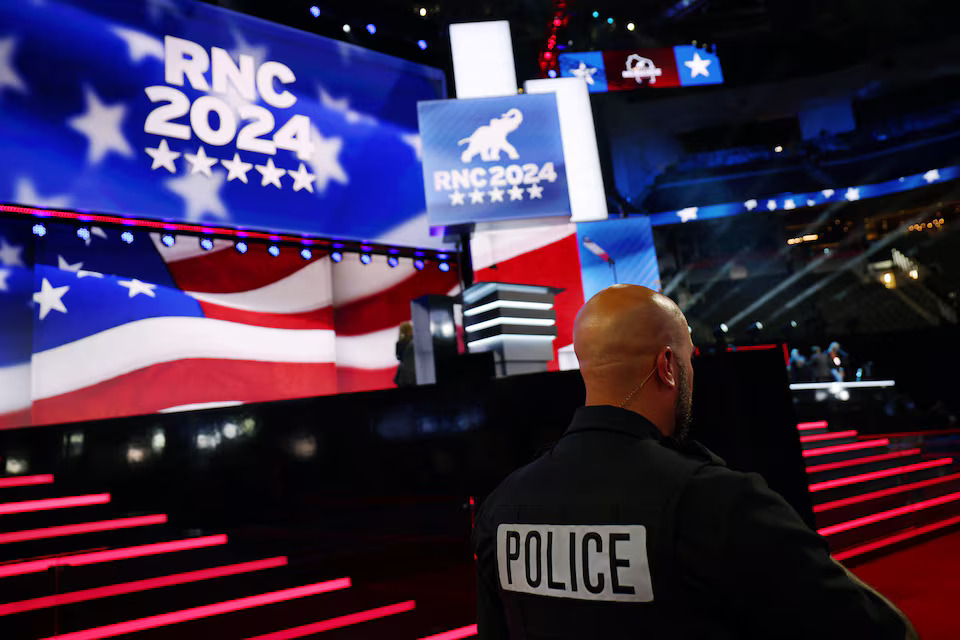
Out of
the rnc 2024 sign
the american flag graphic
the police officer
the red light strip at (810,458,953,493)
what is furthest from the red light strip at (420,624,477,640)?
the american flag graphic

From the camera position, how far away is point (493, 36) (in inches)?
352

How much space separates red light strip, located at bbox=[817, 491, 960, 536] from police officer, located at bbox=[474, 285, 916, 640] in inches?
170

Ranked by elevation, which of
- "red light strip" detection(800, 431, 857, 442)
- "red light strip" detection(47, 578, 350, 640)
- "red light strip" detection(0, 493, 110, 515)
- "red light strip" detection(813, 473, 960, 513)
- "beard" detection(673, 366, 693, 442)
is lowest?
"red light strip" detection(813, 473, 960, 513)

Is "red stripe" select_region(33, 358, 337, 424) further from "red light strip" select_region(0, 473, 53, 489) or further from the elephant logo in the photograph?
the elephant logo

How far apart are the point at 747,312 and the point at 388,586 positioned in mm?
16203

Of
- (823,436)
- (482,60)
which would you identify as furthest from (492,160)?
(823,436)

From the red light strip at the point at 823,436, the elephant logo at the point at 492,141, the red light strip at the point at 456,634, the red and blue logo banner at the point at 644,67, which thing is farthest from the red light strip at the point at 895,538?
the red and blue logo banner at the point at 644,67

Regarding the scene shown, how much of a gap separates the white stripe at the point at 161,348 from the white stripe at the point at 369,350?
26 centimetres

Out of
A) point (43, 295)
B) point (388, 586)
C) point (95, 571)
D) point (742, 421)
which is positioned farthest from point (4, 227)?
point (742, 421)

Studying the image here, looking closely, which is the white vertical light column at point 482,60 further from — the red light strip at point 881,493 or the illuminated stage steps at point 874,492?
the red light strip at point 881,493

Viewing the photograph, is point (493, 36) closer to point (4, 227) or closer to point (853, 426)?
point (4, 227)

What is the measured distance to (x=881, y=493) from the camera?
19.5 ft

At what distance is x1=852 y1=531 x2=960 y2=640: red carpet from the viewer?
12.3 ft

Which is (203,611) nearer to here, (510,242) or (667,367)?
(667,367)
